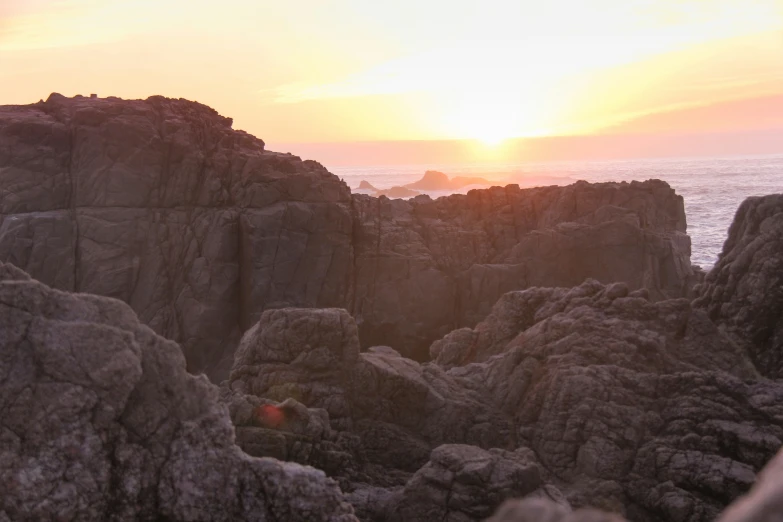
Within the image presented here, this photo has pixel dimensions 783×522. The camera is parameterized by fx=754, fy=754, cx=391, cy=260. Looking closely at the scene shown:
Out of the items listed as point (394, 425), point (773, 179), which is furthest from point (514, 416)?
point (773, 179)

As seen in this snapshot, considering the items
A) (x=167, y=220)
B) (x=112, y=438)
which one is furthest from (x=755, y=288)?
(x=167, y=220)

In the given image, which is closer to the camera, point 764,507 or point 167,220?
point 764,507

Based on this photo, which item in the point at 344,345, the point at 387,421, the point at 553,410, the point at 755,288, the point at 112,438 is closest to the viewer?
the point at 112,438

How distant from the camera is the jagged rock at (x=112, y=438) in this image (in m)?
8.45

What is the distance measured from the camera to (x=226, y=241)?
36.0m

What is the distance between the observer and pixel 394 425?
1648 cm

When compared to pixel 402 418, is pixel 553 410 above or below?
above

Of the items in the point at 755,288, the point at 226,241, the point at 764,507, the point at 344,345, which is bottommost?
the point at 344,345

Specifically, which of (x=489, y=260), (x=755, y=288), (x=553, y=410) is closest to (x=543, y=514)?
(x=553, y=410)

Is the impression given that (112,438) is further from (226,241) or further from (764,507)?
(226,241)

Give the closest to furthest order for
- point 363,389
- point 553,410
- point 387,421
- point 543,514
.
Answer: point 543,514
point 553,410
point 387,421
point 363,389

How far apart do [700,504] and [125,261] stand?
2867 centimetres

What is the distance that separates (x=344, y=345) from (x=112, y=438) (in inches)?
344

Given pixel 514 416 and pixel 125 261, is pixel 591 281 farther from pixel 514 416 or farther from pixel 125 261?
pixel 125 261
